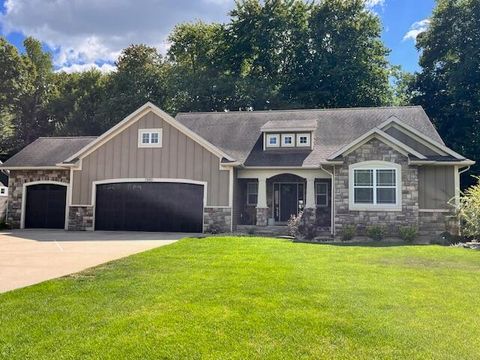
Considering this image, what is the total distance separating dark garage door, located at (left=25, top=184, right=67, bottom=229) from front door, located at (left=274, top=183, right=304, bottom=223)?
10330 mm

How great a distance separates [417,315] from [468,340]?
2.74 feet

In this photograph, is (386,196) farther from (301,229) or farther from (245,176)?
(245,176)

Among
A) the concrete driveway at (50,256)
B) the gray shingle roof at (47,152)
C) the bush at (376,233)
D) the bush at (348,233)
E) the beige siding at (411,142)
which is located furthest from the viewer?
the gray shingle roof at (47,152)

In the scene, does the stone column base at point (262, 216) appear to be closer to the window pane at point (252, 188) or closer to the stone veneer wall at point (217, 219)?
the stone veneer wall at point (217, 219)

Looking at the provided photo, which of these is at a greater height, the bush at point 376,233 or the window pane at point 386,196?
the window pane at point 386,196

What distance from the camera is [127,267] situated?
855 centimetres

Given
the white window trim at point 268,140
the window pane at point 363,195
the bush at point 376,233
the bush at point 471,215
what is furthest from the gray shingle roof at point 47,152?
the bush at point 471,215

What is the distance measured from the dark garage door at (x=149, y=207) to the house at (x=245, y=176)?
0.15 ft

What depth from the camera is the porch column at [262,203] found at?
18.4 m

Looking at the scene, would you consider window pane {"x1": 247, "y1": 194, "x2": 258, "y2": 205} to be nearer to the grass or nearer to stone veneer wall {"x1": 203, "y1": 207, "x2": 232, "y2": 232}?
stone veneer wall {"x1": 203, "y1": 207, "x2": 232, "y2": 232}

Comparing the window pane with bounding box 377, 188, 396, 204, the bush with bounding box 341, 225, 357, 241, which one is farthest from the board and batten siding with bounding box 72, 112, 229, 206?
the window pane with bounding box 377, 188, 396, 204

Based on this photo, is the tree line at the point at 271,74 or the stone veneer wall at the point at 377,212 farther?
the tree line at the point at 271,74

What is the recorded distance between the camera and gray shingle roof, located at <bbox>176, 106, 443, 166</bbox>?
19000mm

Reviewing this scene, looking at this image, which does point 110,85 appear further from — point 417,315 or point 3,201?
point 417,315
